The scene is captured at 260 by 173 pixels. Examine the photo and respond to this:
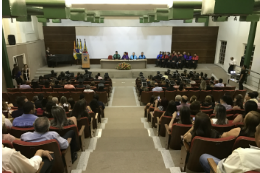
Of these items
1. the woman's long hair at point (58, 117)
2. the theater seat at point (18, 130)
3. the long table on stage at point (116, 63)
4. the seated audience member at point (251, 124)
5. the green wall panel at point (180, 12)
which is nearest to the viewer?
the seated audience member at point (251, 124)

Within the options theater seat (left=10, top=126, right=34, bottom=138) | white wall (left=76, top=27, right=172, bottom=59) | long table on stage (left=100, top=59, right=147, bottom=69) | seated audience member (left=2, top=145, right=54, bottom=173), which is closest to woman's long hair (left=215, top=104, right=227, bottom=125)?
seated audience member (left=2, top=145, right=54, bottom=173)

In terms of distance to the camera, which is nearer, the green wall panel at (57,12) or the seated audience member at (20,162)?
the seated audience member at (20,162)

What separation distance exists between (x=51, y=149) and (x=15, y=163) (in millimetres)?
572

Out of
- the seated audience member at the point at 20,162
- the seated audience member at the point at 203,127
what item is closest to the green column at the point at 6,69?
the seated audience member at the point at 20,162

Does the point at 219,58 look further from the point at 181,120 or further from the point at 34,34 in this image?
the point at 34,34

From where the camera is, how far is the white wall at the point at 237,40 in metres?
8.90

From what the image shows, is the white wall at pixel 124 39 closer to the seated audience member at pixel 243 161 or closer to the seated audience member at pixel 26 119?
the seated audience member at pixel 26 119

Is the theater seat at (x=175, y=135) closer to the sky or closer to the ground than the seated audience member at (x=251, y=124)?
closer to the ground

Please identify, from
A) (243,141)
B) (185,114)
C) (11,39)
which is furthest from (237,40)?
(11,39)

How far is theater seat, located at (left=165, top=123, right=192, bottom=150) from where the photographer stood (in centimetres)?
294

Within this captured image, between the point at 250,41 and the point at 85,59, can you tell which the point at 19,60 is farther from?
the point at 250,41

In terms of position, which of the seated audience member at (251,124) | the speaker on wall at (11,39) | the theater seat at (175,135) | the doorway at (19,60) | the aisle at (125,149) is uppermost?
the speaker on wall at (11,39)

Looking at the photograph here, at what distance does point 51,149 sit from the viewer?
2213mm

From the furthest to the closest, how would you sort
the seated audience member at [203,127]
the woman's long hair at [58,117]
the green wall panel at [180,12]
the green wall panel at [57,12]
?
1. the green wall panel at [57,12]
2. the green wall panel at [180,12]
3. the woman's long hair at [58,117]
4. the seated audience member at [203,127]
